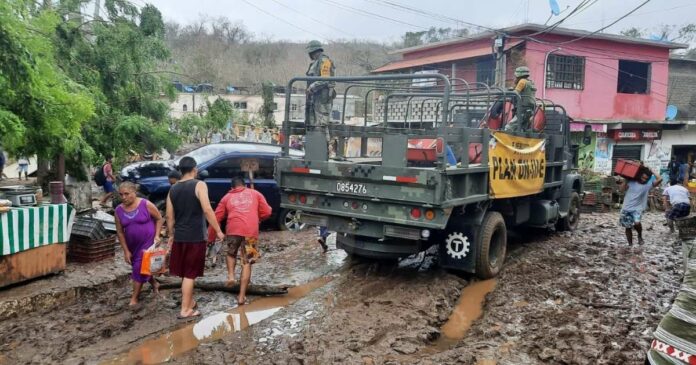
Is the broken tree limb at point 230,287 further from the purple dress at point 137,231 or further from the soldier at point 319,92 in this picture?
the soldier at point 319,92

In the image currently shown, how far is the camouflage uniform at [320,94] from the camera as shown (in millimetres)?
7531

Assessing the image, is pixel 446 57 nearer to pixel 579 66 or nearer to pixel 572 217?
pixel 579 66

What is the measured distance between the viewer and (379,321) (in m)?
5.28

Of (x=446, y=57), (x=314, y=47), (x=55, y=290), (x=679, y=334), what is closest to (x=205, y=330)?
(x=55, y=290)

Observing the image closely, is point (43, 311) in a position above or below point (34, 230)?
below

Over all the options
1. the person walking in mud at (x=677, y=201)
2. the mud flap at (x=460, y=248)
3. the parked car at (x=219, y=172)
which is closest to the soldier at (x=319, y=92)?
the parked car at (x=219, y=172)

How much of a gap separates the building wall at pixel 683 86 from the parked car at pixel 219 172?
23.5 m

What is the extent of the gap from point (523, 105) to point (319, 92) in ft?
10.6

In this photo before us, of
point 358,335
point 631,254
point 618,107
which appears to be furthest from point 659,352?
point 618,107

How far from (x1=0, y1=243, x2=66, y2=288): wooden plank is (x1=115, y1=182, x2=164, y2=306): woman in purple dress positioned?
1181 millimetres

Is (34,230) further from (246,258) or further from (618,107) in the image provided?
(618,107)

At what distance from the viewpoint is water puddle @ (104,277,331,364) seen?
4543 millimetres

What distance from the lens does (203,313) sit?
5.62m

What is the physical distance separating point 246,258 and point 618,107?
20573mm
